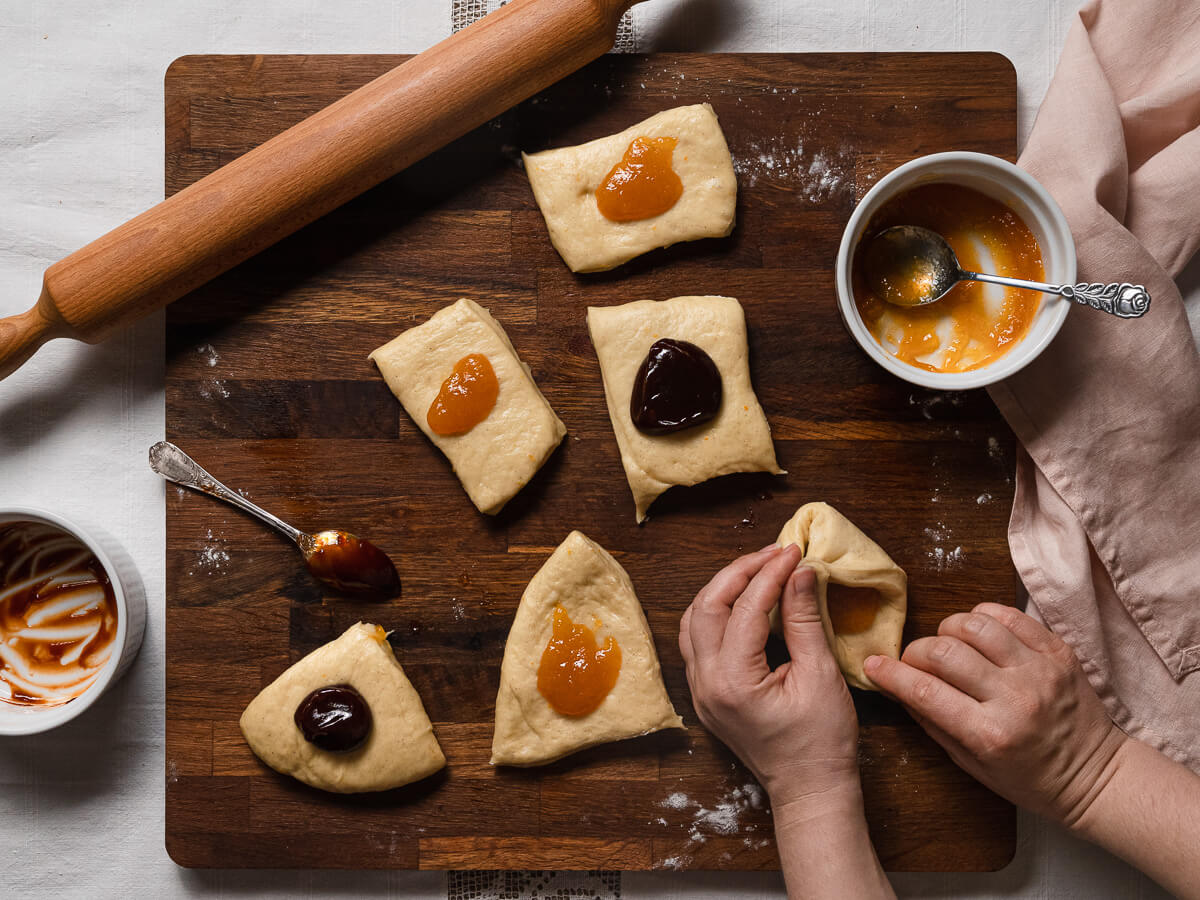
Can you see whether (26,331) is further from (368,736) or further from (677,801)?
(677,801)

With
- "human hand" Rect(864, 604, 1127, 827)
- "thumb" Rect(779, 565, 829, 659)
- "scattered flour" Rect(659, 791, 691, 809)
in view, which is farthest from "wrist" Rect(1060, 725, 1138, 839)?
"scattered flour" Rect(659, 791, 691, 809)

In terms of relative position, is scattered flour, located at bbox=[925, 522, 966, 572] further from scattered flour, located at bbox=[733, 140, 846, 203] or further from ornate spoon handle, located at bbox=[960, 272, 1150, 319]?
scattered flour, located at bbox=[733, 140, 846, 203]

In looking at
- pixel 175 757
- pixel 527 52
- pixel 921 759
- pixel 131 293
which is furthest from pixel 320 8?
pixel 921 759

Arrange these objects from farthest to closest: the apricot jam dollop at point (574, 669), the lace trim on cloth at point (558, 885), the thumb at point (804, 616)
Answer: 1. the lace trim on cloth at point (558, 885)
2. the apricot jam dollop at point (574, 669)
3. the thumb at point (804, 616)

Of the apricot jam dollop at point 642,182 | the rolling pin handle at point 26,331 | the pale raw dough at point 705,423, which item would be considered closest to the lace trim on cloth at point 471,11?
the apricot jam dollop at point 642,182

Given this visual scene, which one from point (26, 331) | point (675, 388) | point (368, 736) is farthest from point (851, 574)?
point (26, 331)

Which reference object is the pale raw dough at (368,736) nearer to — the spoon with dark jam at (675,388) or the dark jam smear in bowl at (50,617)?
the dark jam smear in bowl at (50,617)
